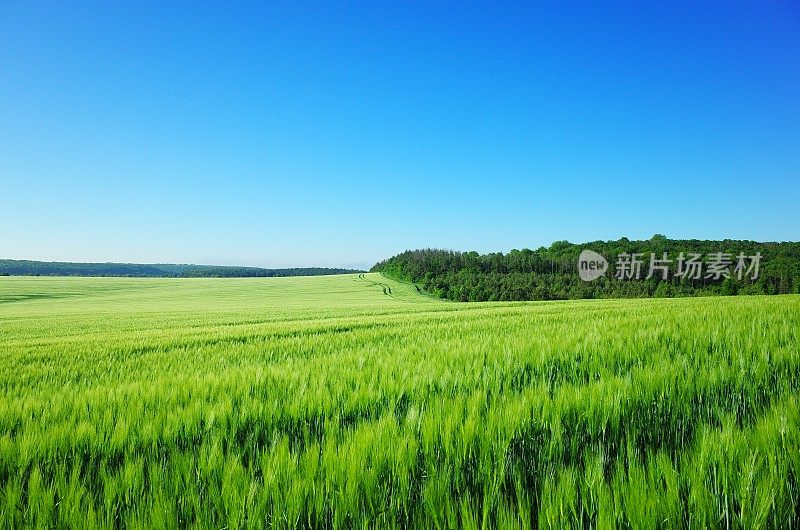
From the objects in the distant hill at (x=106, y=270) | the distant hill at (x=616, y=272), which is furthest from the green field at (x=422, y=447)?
the distant hill at (x=106, y=270)

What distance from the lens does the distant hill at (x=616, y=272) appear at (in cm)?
8062

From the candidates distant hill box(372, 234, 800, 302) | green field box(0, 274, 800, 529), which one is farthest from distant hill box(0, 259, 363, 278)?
green field box(0, 274, 800, 529)

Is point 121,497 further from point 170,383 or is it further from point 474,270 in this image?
point 474,270

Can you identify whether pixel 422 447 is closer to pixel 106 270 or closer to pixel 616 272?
pixel 616 272

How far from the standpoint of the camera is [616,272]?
105 meters

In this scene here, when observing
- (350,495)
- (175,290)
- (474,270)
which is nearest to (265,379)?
(350,495)

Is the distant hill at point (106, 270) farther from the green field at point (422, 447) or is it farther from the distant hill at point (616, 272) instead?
the green field at point (422, 447)

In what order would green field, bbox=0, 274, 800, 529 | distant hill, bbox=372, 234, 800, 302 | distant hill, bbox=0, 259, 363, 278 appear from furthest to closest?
distant hill, bbox=0, 259, 363, 278, distant hill, bbox=372, 234, 800, 302, green field, bbox=0, 274, 800, 529

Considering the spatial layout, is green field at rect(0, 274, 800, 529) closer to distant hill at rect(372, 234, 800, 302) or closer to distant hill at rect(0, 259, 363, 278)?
distant hill at rect(372, 234, 800, 302)

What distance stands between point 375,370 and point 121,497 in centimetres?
222

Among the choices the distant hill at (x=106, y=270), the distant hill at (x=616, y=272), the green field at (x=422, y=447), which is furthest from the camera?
the distant hill at (x=106, y=270)

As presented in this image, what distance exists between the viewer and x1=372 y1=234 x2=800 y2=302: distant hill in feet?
265

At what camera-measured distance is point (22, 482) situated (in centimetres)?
167

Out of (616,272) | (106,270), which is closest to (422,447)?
(616,272)
